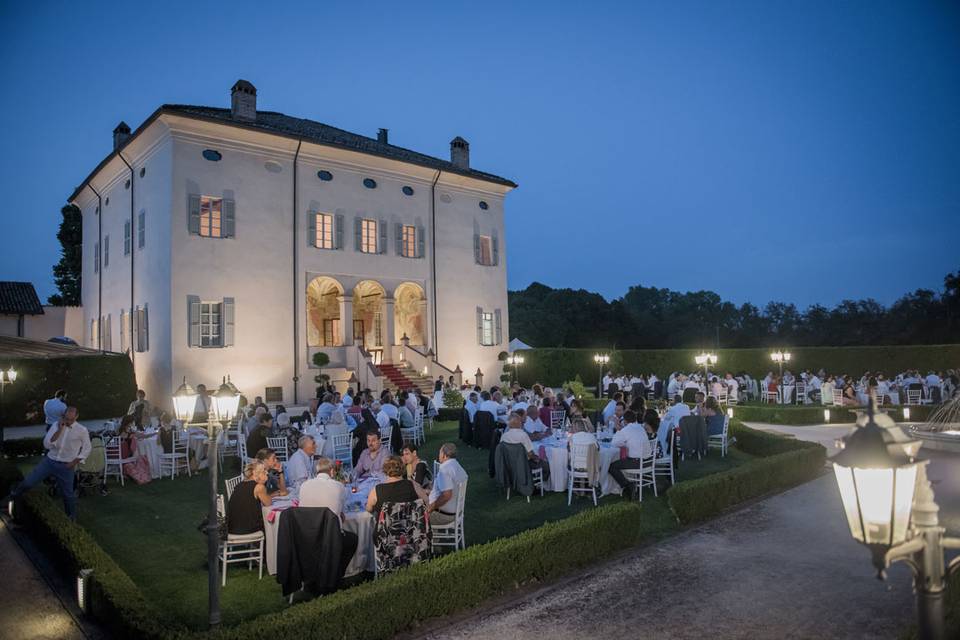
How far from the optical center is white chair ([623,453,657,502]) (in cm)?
931

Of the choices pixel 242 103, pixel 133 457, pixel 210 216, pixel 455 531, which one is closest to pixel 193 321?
pixel 210 216

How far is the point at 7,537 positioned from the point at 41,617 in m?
3.39

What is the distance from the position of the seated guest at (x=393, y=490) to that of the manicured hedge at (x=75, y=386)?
58.8ft

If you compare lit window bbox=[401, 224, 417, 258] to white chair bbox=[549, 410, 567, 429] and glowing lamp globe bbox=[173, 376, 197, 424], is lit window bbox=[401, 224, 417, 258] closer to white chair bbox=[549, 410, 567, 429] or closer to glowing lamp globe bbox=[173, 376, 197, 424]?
white chair bbox=[549, 410, 567, 429]

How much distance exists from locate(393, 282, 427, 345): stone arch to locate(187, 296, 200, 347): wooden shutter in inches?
326

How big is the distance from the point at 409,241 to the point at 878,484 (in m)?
24.3

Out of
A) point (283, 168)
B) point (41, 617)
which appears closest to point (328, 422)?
point (41, 617)

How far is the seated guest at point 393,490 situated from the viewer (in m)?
6.01

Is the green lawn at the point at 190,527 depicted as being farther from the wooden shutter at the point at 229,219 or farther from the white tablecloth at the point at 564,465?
the wooden shutter at the point at 229,219

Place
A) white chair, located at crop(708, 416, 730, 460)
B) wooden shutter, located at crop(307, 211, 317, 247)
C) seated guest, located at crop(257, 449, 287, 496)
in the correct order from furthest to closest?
wooden shutter, located at crop(307, 211, 317, 247) < white chair, located at crop(708, 416, 730, 460) < seated guest, located at crop(257, 449, 287, 496)

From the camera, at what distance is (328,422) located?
13602mm

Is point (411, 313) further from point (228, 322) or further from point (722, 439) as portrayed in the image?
point (722, 439)

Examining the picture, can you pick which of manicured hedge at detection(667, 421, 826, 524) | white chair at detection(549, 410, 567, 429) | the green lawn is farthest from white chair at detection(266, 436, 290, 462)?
manicured hedge at detection(667, 421, 826, 524)

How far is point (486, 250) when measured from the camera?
93.1 feet
